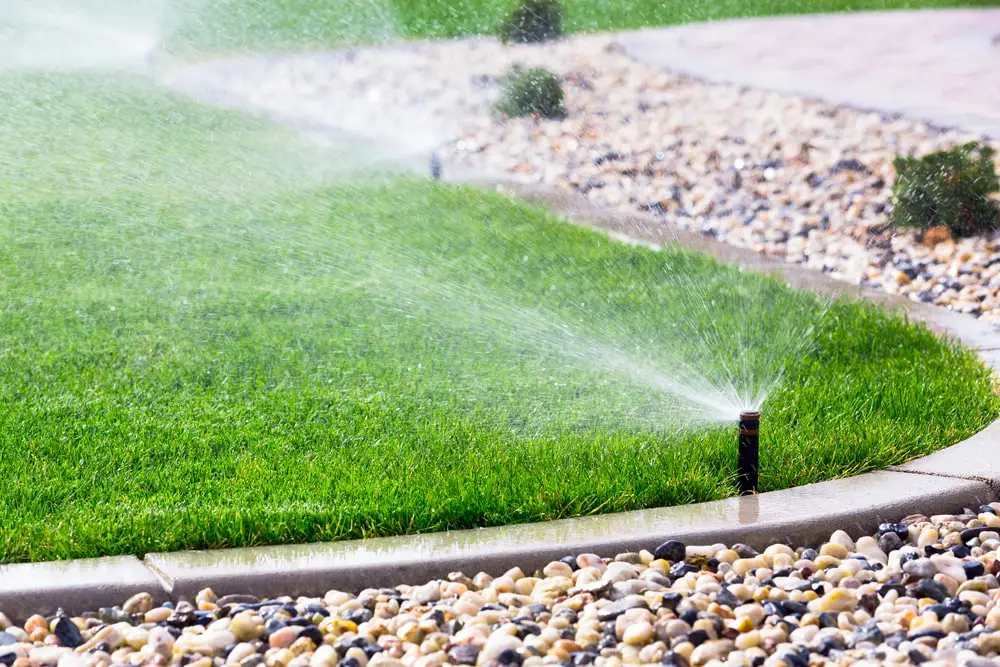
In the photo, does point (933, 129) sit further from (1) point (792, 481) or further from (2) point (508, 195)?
(1) point (792, 481)

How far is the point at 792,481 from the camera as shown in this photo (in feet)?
11.5

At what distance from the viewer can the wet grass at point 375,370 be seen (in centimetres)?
338

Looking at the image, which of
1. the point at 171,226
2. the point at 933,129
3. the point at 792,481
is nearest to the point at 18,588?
the point at 792,481

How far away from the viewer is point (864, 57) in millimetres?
12766

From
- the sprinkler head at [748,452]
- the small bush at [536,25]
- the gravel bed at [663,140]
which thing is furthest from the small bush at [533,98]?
the sprinkler head at [748,452]

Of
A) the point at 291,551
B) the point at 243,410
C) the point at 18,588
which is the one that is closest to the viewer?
the point at 18,588

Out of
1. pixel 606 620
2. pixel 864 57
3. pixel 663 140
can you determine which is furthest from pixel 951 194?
pixel 864 57

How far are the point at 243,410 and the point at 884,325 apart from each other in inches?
99.3

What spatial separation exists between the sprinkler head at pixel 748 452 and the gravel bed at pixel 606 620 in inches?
13.7

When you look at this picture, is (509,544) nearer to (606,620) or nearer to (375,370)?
(606,620)

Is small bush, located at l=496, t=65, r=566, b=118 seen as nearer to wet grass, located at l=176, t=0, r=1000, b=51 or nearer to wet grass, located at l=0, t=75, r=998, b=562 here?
wet grass, located at l=0, t=75, r=998, b=562

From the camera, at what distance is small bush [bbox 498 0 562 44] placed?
14555mm

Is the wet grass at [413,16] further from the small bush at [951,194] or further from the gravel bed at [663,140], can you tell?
the small bush at [951,194]

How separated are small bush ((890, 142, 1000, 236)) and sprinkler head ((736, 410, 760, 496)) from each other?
152 inches
